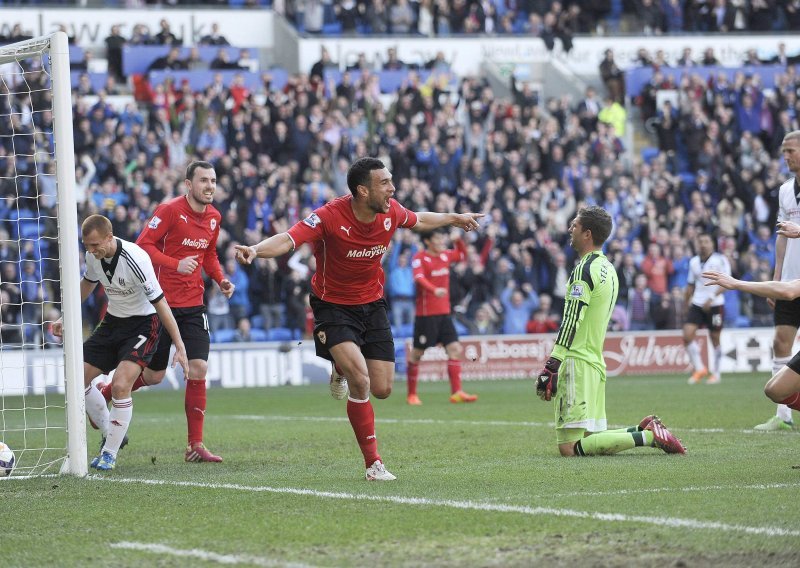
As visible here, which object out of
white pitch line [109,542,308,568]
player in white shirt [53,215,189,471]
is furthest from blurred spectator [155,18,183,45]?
white pitch line [109,542,308,568]

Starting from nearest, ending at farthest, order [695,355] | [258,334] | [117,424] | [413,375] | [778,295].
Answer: [778,295]
[117,424]
[413,375]
[695,355]
[258,334]

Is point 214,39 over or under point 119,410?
over

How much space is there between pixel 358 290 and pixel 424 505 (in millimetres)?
2218

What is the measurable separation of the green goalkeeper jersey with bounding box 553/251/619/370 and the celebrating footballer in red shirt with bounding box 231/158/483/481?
171cm

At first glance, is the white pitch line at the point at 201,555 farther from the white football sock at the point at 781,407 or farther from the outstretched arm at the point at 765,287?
the white football sock at the point at 781,407

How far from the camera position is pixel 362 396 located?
9305 millimetres

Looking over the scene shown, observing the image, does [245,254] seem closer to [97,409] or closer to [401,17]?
[97,409]

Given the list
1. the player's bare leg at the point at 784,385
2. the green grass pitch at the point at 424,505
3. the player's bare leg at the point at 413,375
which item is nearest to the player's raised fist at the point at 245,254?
the green grass pitch at the point at 424,505

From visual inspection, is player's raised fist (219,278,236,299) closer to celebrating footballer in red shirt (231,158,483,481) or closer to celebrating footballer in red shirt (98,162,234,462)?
celebrating footballer in red shirt (98,162,234,462)

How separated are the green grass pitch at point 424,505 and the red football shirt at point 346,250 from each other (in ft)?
4.33

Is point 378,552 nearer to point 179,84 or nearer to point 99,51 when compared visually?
point 179,84

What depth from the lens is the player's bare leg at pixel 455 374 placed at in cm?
1908

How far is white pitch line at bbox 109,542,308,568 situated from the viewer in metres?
5.96

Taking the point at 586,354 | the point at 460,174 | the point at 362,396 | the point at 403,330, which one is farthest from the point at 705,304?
the point at 362,396
